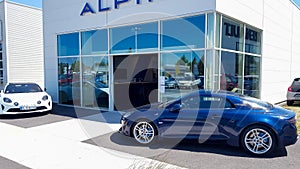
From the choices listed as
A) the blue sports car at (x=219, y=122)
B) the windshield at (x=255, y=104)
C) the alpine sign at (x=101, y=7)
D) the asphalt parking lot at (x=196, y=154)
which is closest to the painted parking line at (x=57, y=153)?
the asphalt parking lot at (x=196, y=154)

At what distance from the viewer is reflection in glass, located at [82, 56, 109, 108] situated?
910 centimetres

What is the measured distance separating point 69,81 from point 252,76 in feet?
27.4

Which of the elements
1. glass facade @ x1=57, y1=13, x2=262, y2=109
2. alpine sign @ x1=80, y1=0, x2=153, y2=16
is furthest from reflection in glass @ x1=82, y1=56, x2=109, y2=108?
alpine sign @ x1=80, y1=0, x2=153, y2=16

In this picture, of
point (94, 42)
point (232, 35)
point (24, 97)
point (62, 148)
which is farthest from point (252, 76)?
point (24, 97)

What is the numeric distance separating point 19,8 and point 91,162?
15.8 meters

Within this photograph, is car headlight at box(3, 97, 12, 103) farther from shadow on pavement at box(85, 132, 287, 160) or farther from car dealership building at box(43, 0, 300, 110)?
shadow on pavement at box(85, 132, 287, 160)

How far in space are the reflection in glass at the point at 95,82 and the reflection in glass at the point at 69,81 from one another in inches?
15.5

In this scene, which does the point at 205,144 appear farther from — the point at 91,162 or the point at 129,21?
the point at 129,21

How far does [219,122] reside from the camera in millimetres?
4375

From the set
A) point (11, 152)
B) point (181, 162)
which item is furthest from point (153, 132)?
point (11, 152)

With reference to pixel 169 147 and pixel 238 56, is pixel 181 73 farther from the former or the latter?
pixel 169 147

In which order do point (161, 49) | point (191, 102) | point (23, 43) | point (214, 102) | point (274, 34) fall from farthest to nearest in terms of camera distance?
point (23, 43), point (274, 34), point (161, 49), point (191, 102), point (214, 102)

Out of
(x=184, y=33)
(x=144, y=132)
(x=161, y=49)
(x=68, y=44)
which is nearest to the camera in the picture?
(x=144, y=132)

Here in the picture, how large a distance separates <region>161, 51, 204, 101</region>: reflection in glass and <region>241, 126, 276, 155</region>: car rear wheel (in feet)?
8.53
